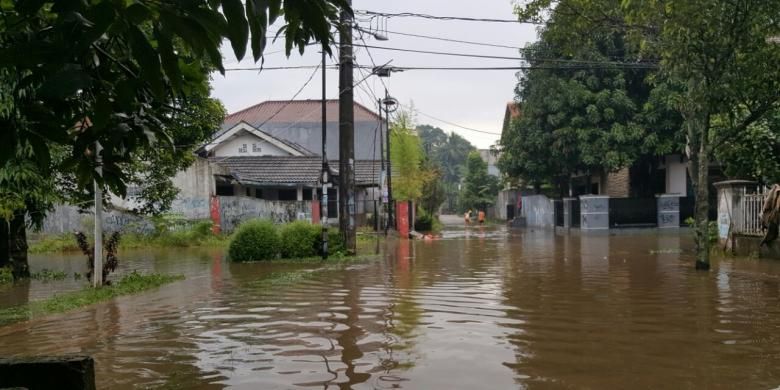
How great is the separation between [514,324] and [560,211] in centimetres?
2744

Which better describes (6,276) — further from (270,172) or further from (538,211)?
(538,211)

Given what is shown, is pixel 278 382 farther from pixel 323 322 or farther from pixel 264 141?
pixel 264 141

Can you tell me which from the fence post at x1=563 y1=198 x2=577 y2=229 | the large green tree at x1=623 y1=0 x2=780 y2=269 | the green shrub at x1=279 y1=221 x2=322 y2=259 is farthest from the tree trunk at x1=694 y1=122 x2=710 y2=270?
the fence post at x1=563 y1=198 x2=577 y2=229

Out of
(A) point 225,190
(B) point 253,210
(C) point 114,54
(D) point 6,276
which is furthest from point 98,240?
(A) point 225,190

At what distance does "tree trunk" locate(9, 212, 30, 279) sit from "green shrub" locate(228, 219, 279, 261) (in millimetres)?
4587

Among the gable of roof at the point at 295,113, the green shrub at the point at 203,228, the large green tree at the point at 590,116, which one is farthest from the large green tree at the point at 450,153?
the green shrub at the point at 203,228

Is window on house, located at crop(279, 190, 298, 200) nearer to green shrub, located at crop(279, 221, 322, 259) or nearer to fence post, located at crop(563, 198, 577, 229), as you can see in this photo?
fence post, located at crop(563, 198, 577, 229)

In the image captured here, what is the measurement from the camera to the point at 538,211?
37938 mm

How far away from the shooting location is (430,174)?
1551 inches

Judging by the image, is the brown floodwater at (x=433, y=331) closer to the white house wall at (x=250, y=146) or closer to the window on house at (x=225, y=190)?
the window on house at (x=225, y=190)

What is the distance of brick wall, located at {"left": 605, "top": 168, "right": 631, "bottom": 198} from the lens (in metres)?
32.5

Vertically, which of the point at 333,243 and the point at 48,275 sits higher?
the point at 333,243

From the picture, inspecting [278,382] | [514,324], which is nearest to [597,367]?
[514,324]

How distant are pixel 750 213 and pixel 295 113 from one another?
36.6m
